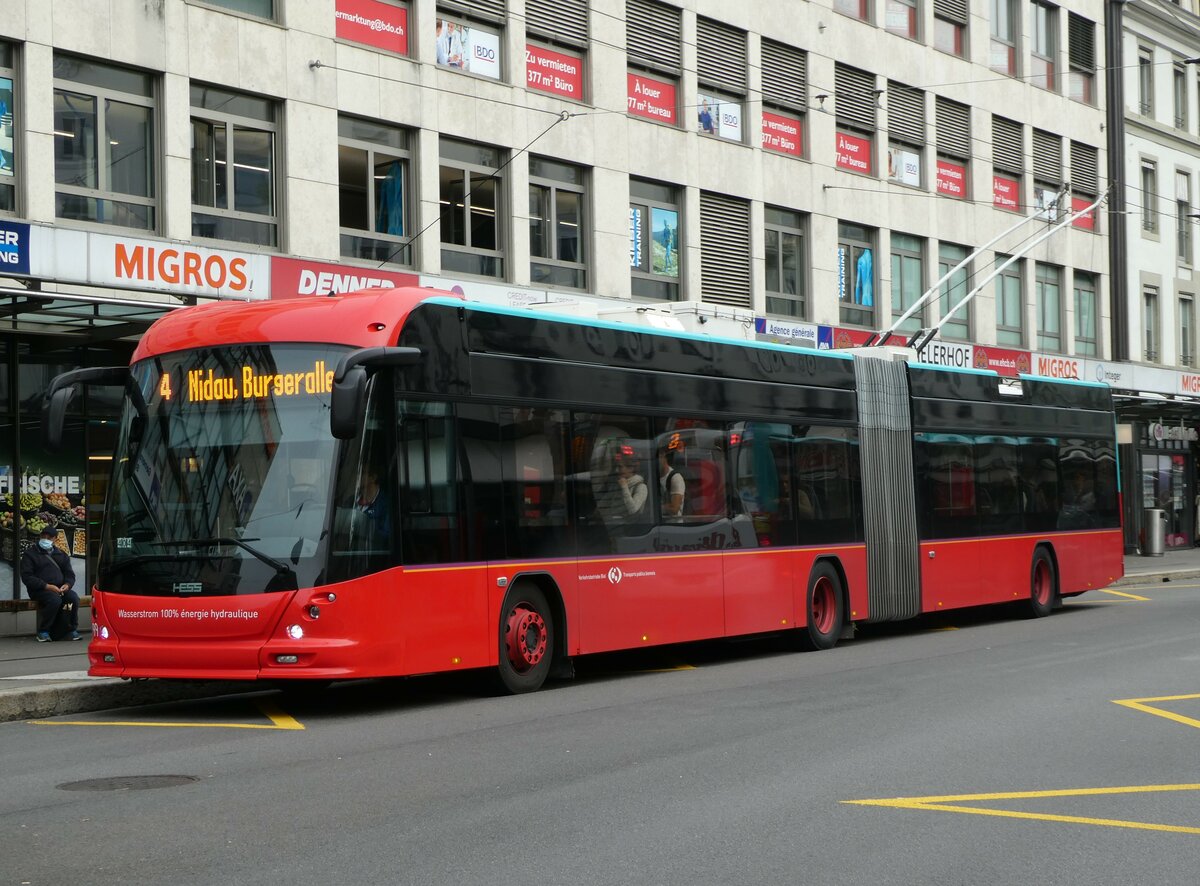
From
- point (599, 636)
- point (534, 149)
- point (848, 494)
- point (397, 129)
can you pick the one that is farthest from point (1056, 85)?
point (599, 636)

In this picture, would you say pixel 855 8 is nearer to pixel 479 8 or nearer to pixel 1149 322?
pixel 479 8

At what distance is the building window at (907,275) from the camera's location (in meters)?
35.0

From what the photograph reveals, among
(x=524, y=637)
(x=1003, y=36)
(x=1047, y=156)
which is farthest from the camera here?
(x=1047, y=156)

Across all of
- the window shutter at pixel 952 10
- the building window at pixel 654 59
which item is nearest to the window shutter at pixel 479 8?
the building window at pixel 654 59

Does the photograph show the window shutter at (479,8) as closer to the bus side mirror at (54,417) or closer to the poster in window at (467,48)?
the poster in window at (467,48)

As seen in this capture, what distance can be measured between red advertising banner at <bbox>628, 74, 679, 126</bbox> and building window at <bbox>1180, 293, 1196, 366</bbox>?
23297 mm

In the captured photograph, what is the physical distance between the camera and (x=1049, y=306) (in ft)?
133

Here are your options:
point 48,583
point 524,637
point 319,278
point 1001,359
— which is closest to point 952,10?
point 1001,359

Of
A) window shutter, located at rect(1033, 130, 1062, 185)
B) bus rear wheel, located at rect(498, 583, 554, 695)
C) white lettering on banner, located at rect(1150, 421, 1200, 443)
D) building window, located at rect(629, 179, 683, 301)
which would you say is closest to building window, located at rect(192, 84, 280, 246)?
building window, located at rect(629, 179, 683, 301)

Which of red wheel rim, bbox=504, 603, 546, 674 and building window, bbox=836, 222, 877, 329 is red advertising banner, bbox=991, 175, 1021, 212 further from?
red wheel rim, bbox=504, 603, 546, 674

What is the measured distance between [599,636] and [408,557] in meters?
2.64

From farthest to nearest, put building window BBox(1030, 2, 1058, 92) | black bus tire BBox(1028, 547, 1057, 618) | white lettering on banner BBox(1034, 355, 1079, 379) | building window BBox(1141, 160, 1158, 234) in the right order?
building window BBox(1141, 160, 1158, 234) → building window BBox(1030, 2, 1058, 92) → white lettering on banner BBox(1034, 355, 1079, 379) → black bus tire BBox(1028, 547, 1057, 618)

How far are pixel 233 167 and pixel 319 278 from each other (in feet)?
5.87

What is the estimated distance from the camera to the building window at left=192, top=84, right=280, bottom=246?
817 inches
